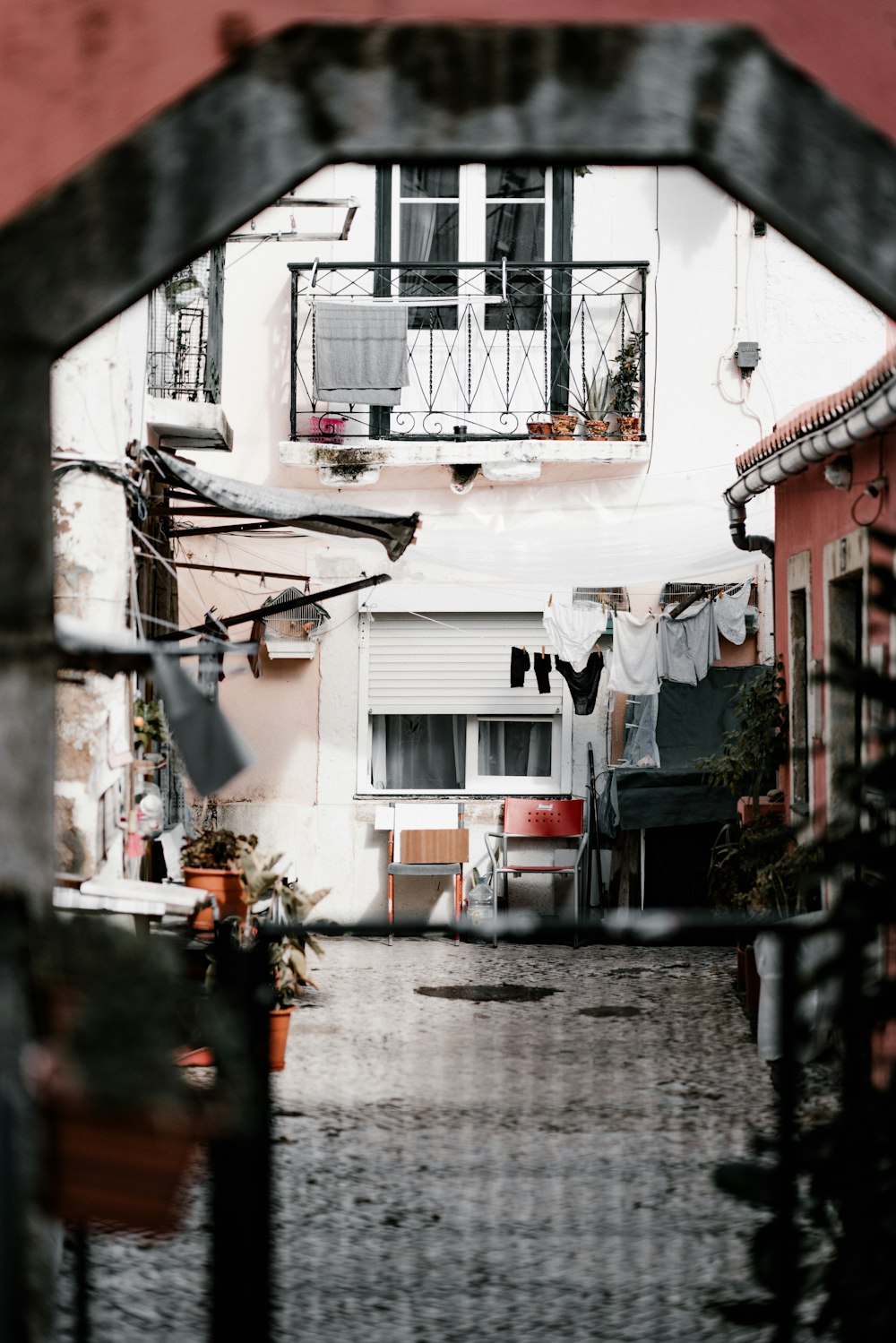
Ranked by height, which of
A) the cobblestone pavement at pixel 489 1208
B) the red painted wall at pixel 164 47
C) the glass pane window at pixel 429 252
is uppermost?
the glass pane window at pixel 429 252

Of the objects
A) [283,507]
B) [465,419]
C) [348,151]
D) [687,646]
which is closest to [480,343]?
[465,419]

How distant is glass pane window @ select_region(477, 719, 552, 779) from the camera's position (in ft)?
40.4

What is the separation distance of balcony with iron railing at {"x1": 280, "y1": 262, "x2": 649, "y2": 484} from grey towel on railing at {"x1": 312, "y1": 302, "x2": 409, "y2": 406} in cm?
31

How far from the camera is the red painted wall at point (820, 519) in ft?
23.0

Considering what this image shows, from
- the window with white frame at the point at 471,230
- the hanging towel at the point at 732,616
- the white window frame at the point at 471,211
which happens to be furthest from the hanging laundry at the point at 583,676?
the white window frame at the point at 471,211

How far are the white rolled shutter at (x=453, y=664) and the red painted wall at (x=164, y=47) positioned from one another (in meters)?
8.99

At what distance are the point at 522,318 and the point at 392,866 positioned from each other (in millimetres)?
4649

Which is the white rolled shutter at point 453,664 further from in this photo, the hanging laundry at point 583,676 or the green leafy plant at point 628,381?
the green leafy plant at point 628,381

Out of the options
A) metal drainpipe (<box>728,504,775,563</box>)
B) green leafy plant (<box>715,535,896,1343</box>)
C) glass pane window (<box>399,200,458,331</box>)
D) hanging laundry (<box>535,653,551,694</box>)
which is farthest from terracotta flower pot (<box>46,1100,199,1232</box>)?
glass pane window (<box>399,200,458,331</box>)

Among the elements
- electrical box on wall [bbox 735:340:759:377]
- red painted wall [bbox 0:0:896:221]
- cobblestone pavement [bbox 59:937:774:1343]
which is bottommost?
cobblestone pavement [bbox 59:937:774:1343]

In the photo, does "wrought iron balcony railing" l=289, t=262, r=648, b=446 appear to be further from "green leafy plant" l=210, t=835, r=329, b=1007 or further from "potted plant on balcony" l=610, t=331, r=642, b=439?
"green leafy plant" l=210, t=835, r=329, b=1007

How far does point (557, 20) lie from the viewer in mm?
3035

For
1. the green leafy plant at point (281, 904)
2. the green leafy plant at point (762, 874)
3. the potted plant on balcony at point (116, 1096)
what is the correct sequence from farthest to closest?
the green leafy plant at point (281, 904) < the green leafy plant at point (762, 874) < the potted plant on balcony at point (116, 1096)

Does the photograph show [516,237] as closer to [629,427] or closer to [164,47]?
[629,427]
